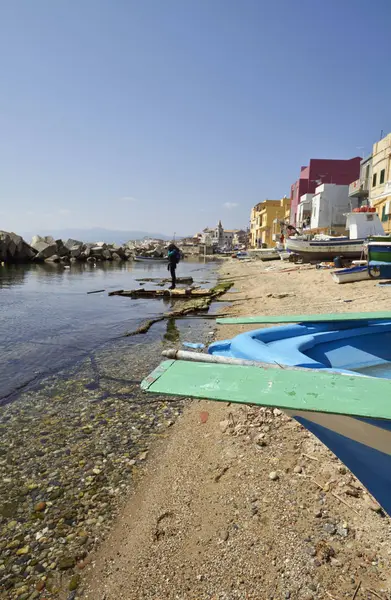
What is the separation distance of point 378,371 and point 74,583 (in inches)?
134

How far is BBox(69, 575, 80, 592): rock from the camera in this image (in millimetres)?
2609

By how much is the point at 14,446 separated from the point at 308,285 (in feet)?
54.3

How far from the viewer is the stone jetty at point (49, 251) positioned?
46906 mm

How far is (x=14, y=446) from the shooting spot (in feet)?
14.8

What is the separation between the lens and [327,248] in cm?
2634

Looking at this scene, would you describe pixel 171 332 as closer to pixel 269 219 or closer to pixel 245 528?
pixel 245 528

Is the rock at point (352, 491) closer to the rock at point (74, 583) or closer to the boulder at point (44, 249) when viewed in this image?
the rock at point (74, 583)

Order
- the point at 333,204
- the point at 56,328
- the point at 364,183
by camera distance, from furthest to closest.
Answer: the point at 333,204, the point at 364,183, the point at 56,328

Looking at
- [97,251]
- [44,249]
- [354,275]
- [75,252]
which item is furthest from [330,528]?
[97,251]

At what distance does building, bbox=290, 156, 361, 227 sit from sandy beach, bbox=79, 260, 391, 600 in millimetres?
56879

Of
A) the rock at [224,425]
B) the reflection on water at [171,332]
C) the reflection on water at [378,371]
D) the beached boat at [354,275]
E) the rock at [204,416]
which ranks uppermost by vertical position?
the beached boat at [354,275]

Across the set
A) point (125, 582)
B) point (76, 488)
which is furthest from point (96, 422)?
point (125, 582)

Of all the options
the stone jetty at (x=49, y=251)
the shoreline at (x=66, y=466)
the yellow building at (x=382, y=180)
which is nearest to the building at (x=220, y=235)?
the stone jetty at (x=49, y=251)

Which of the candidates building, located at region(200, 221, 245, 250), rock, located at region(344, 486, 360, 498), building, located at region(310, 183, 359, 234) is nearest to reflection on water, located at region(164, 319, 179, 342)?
rock, located at region(344, 486, 360, 498)
